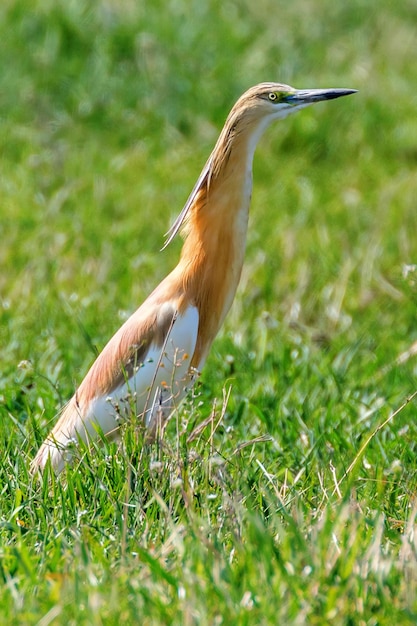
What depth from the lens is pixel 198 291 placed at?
151 inches

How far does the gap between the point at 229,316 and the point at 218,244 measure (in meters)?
1.64

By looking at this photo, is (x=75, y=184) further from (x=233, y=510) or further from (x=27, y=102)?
(x=233, y=510)

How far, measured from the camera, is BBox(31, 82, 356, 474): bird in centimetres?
373

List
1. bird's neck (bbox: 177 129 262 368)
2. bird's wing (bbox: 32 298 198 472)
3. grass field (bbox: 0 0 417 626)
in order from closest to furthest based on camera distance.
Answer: grass field (bbox: 0 0 417 626) → bird's wing (bbox: 32 298 198 472) → bird's neck (bbox: 177 129 262 368)

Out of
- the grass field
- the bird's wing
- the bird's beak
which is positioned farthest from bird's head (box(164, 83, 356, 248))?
the grass field

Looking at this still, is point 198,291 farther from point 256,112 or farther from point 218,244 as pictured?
point 256,112

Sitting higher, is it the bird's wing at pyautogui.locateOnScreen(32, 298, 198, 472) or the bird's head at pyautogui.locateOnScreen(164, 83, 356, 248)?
the bird's head at pyautogui.locateOnScreen(164, 83, 356, 248)

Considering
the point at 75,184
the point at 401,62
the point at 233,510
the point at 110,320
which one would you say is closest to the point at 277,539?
the point at 233,510

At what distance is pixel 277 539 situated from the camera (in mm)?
2994

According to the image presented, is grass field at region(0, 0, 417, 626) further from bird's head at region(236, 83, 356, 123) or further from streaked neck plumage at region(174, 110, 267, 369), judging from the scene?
bird's head at region(236, 83, 356, 123)

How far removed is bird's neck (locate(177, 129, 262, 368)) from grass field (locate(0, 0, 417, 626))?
32cm

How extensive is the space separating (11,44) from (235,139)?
15.9ft

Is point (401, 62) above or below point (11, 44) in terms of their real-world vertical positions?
below

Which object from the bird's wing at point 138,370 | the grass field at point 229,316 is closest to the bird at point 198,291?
the bird's wing at point 138,370
